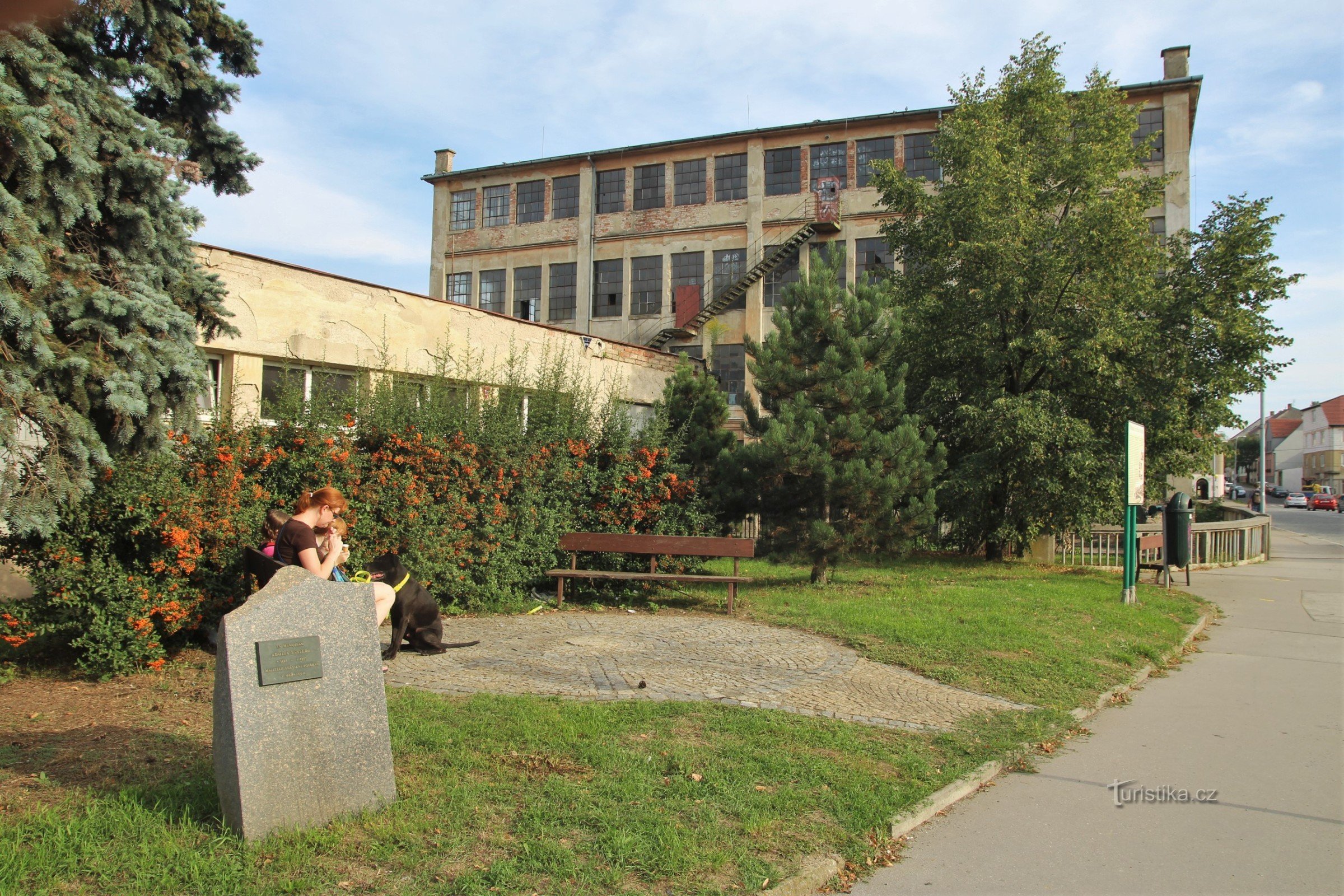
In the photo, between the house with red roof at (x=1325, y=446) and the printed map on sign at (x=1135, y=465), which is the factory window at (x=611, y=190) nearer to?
the printed map on sign at (x=1135, y=465)

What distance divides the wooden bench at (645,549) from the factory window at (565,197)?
28.8 meters

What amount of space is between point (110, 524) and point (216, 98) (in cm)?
381

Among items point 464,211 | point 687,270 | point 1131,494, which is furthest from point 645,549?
point 464,211

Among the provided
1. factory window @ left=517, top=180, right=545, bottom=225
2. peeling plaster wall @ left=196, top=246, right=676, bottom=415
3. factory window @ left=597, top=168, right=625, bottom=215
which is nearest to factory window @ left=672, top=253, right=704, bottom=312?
factory window @ left=597, top=168, right=625, bottom=215

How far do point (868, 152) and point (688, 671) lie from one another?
30.7 m

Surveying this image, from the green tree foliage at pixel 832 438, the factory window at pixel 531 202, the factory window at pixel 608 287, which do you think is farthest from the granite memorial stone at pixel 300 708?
the factory window at pixel 531 202

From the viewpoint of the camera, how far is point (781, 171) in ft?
117

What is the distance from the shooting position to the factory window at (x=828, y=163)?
35.1m

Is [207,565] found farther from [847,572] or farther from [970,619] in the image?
[847,572]

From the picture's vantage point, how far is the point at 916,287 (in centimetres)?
2000

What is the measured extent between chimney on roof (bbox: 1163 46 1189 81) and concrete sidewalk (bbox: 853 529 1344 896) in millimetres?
30616

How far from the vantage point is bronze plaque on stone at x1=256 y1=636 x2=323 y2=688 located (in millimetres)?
4281

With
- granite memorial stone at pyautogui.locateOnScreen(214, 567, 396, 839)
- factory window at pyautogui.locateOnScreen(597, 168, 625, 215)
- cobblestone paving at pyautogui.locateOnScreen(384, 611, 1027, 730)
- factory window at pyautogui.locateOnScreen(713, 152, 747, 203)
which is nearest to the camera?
granite memorial stone at pyautogui.locateOnScreen(214, 567, 396, 839)

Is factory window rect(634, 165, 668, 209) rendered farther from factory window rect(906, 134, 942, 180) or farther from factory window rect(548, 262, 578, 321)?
factory window rect(906, 134, 942, 180)
